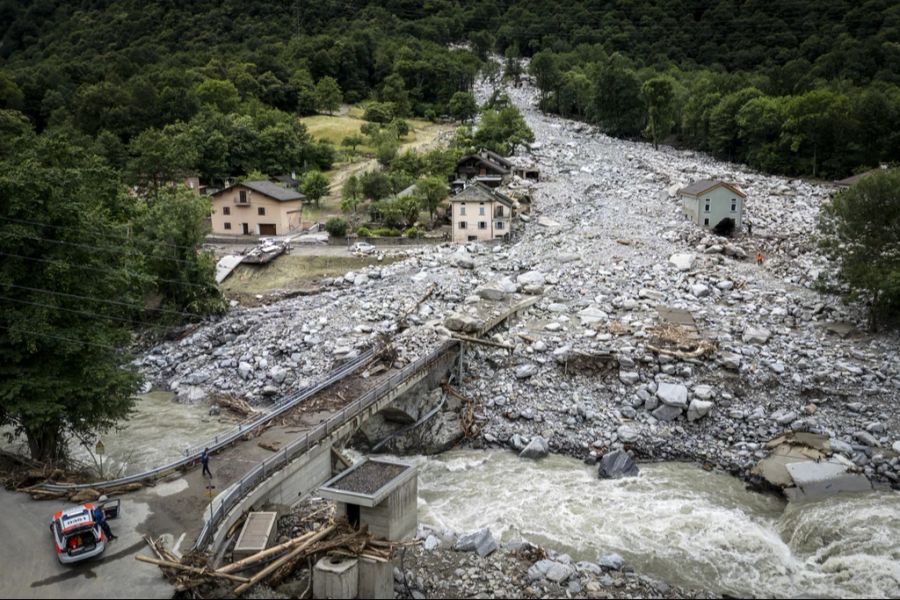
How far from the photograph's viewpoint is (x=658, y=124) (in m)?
75.2

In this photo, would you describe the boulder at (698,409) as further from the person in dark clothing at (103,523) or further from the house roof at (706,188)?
the house roof at (706,188)

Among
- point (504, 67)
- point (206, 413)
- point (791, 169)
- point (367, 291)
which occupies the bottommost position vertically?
point (206, 413)

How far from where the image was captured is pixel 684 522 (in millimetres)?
18078

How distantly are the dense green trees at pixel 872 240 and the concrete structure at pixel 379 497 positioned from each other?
20.3 m

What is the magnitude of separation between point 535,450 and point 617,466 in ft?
8.38

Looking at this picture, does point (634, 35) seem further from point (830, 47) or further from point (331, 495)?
point (331, 495)

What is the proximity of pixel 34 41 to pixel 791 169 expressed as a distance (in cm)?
11743

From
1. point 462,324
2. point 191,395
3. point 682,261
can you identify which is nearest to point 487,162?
point 682,261

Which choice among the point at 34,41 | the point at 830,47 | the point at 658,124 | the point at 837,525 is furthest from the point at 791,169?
the point at 34,41

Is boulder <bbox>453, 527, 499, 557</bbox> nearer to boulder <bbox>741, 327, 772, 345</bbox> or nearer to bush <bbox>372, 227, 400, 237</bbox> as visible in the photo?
boulder <bbox>741, 327, 772, 345</bbox>

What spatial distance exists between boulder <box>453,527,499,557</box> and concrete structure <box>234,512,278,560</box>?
4181 millimetres

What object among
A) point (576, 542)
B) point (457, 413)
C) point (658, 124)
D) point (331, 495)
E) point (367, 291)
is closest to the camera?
point (331, 495)

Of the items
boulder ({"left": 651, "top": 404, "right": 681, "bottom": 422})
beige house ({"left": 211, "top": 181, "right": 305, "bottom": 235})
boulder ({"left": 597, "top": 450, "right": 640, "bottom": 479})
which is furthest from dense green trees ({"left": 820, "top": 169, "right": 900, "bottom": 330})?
beige house ({"left": 211, "top": 181, "right": 305, "bottom": 235})

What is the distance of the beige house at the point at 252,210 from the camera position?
45025mm
